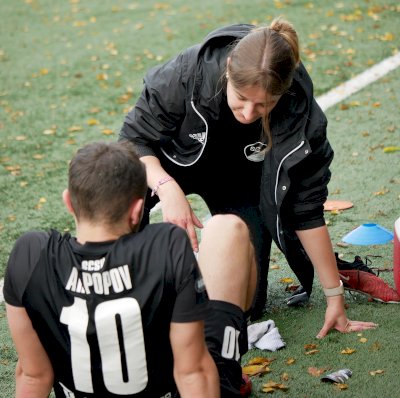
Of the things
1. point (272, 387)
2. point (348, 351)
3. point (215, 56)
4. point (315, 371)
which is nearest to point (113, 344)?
point (272, 387)

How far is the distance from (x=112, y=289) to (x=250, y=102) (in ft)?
4.08

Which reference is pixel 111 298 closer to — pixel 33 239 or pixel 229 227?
pixel 33 239

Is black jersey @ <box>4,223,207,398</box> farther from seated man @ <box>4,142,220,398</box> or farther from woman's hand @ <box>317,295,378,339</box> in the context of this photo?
woman's hand @ <box>317,295,378,339</box>

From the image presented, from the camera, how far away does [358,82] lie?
852cm

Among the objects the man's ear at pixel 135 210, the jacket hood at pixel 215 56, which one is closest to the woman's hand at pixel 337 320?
the jacket hood at pixel 215 56

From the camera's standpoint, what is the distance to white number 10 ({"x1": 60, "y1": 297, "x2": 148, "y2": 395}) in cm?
250

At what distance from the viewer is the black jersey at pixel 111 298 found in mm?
2482

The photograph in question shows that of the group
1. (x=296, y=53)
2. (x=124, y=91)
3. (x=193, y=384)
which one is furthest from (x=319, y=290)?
(x=124, y=91)

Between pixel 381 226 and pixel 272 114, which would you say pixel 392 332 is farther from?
pixel 381 226

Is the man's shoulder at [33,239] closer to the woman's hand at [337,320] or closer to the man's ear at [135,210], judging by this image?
the man's ear at [135,210]

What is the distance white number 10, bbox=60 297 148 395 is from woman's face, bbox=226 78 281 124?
1227 mm

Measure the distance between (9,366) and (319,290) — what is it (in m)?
1.57

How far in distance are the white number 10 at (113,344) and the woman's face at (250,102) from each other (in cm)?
123

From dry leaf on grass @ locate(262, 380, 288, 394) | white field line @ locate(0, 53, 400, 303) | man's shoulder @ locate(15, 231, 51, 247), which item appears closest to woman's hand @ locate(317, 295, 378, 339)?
dry leaf on grass @ locate(262, 380, 288, 394)
